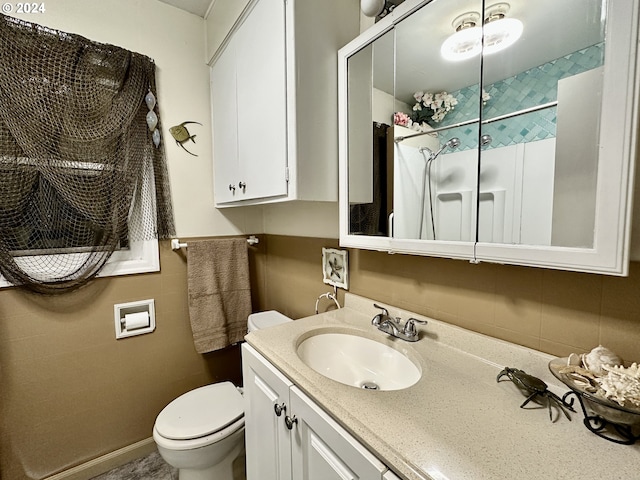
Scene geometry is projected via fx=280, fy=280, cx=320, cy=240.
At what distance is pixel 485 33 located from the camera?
0.74 meters

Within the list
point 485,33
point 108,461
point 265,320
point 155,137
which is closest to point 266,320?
point 265,320

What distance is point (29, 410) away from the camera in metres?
1.32

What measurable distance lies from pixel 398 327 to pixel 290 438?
50 centimetres

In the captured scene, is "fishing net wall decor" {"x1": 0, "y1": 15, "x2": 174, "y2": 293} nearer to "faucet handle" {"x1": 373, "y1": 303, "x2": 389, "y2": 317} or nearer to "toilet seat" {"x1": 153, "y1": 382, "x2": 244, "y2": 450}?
"toilet seat" {"x1": 153, "y1": 382, "x2": 244, "y2": 450}

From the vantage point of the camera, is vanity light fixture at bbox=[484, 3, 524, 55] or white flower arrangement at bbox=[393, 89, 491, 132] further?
white flower arrangement at bbox=[393, 89, 491, 132]

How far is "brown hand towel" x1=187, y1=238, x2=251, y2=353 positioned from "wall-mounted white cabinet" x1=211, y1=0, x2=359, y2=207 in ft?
1.89

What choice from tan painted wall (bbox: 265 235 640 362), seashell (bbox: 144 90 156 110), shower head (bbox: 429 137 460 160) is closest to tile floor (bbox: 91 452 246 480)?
tan painted wall (bbox: 265 235 640 362)

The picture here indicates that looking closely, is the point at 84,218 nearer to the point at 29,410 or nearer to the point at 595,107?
the point at 29,410

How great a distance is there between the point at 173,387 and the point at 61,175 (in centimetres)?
130

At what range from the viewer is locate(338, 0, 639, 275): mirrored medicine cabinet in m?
0.54

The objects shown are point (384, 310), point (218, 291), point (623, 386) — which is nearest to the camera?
point (623, 386)

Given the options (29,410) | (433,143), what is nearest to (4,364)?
(29,410)

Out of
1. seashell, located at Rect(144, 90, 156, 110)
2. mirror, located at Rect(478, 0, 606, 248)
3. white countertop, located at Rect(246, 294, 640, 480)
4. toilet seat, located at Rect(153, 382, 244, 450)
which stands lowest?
toilet seat, located at Rect(153, 382, 244, 450)

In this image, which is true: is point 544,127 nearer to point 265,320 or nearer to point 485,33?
point 485,33
